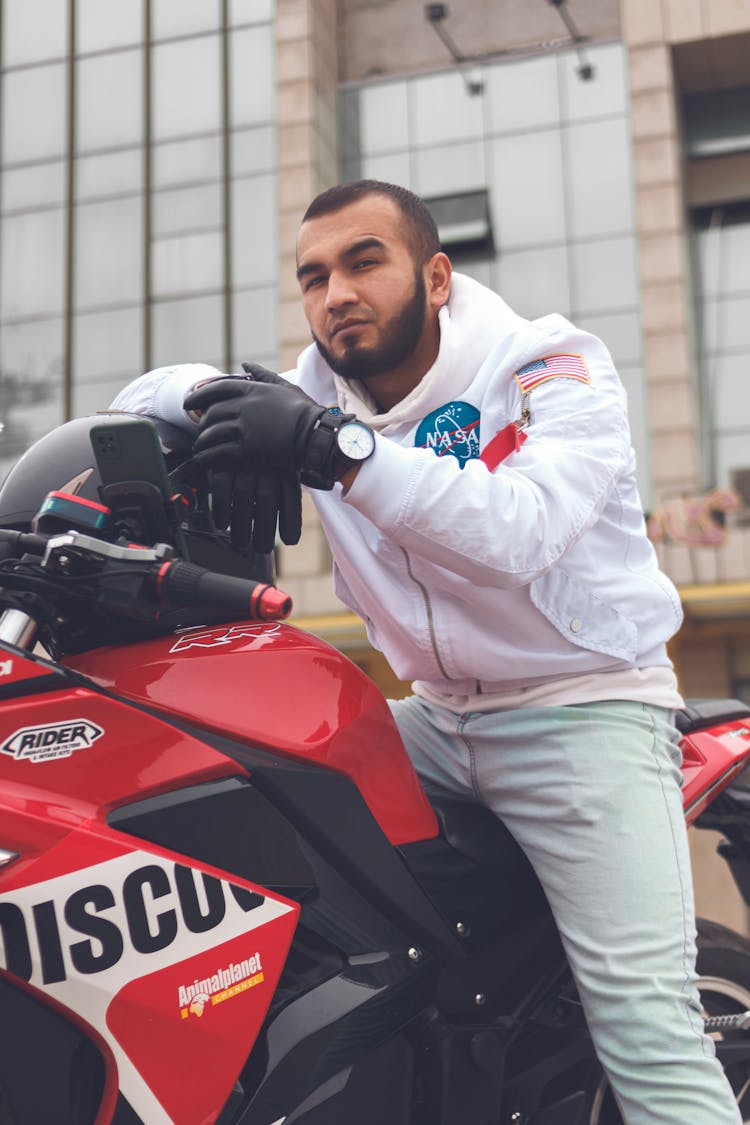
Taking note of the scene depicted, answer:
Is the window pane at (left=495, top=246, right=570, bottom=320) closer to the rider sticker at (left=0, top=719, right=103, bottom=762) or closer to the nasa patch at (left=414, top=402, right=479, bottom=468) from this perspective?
the nasa patch at (left=414, top=402, right=479, bottom=468)

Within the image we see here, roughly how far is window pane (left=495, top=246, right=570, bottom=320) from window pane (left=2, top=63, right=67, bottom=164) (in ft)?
22.7

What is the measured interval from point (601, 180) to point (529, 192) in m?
0.96

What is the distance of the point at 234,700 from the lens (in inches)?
63.5

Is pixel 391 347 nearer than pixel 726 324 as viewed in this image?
Yes

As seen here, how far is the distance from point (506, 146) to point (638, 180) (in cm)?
201

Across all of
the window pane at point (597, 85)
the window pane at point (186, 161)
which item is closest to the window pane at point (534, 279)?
the window pane at point (597, 85)

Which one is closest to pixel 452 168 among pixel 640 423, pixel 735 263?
pixel 735 263

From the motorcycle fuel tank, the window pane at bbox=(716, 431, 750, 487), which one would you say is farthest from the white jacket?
the window pane at bbox=(716, 431, 750, 487)

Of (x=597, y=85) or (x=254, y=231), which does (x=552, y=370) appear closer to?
(x=254, y=231)

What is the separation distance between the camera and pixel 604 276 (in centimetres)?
1521

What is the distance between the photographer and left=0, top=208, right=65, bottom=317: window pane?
663 inches

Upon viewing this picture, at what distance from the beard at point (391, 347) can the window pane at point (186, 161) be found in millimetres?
15317

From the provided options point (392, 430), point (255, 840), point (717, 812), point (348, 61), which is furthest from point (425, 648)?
point (348, 61)

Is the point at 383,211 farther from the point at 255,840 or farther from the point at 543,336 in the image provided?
the point at 255,840
